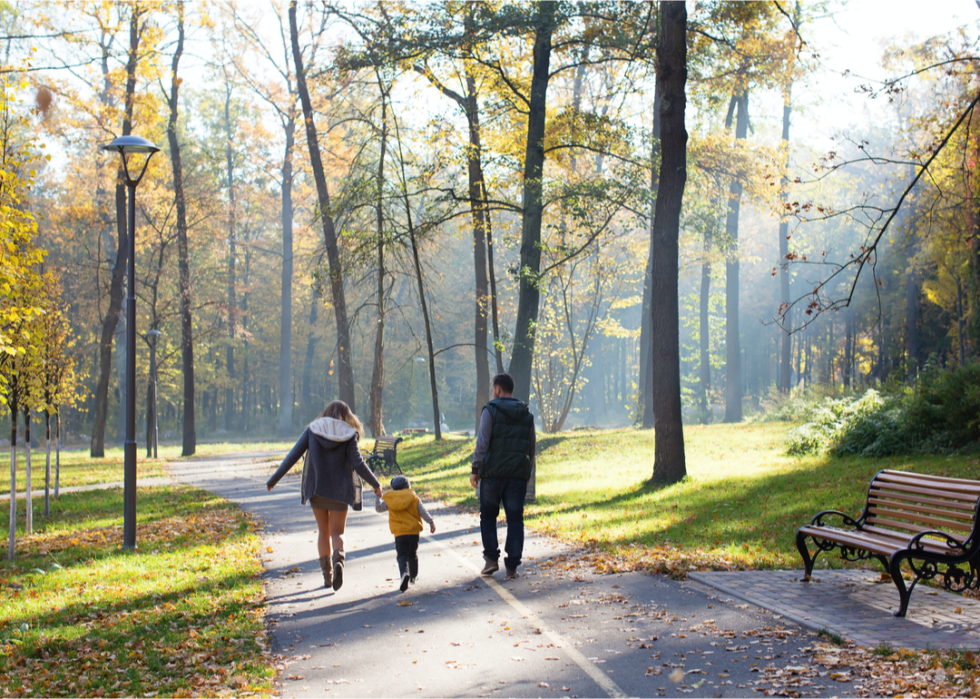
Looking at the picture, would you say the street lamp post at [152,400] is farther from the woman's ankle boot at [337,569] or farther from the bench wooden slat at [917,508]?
the bench wooden slat at [917,508]

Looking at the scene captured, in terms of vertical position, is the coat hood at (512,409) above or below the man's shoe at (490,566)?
above

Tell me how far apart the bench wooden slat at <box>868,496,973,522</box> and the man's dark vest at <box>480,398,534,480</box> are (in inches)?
137

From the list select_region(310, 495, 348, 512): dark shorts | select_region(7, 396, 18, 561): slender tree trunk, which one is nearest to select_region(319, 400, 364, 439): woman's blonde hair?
select_region(310, 495, 348, 512): dark shorts

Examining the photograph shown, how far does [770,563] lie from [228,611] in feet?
18.2

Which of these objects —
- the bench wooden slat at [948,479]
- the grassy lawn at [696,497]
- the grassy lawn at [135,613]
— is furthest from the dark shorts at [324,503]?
the bench wooden slat at [948,479]

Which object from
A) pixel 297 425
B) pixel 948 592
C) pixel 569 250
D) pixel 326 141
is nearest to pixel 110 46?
pixel 326 141

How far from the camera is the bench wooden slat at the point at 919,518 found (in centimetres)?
716

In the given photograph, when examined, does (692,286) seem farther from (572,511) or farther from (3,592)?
(3,592)

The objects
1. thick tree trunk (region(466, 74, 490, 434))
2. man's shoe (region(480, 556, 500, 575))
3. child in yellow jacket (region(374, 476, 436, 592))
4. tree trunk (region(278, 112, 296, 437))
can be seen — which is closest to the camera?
child in yellow jacket (region(374, 476, 436, 592))

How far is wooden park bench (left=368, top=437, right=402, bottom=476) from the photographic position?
2131cm

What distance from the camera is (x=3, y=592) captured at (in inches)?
332

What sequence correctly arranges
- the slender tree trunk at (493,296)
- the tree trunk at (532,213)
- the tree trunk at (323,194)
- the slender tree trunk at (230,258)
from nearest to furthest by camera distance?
the slender tree trunk at (493,296) → the tree trunk at (532,213) → the tree trunk at (323,194) → the slender tree trunk at (230,258)

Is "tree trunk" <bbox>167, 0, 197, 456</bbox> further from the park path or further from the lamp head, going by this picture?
the park path

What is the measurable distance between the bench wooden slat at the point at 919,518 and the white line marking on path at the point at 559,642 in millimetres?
3607
